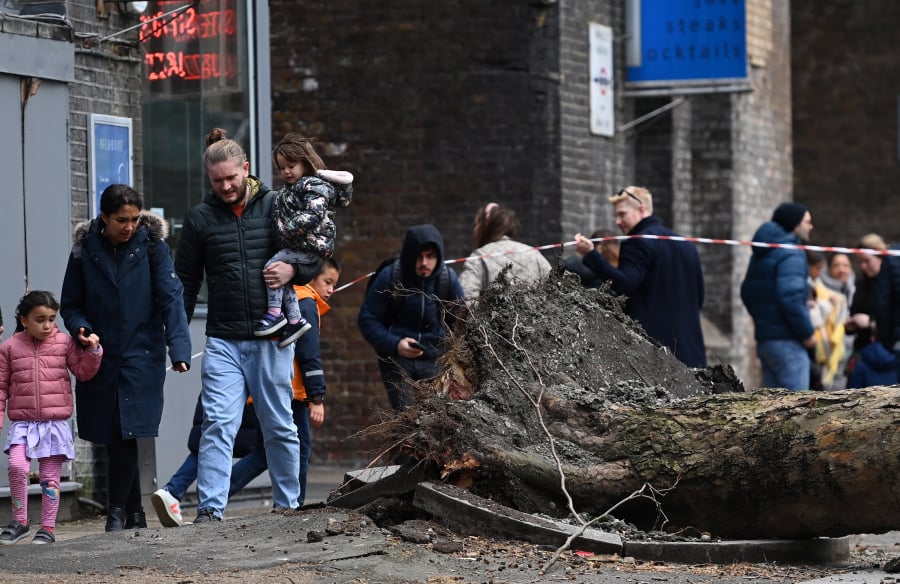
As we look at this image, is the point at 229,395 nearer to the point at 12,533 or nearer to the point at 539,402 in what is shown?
the point at 12,533

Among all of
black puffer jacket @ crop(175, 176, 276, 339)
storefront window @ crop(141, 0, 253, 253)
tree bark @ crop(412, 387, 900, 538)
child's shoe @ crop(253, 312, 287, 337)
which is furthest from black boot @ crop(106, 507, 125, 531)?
storefront window @ crop(141, 0, 253, 253)

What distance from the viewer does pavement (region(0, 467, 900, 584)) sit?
6637 millimetres

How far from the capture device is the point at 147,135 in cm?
1098

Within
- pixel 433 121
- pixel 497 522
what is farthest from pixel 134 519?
pixel 433 121

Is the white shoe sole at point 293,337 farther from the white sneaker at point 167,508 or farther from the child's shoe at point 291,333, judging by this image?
the white sneaker at point 167,508

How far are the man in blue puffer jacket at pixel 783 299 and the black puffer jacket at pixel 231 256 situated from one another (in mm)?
5084

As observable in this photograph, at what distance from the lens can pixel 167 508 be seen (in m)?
8.37

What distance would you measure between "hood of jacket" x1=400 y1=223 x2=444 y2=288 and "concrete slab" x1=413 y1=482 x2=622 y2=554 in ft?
8.46

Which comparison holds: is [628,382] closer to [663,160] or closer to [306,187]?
[306,187]

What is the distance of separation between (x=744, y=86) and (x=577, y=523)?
338 inches

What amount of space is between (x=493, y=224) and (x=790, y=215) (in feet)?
8.37

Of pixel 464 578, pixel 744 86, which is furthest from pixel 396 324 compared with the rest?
pixel 744 86

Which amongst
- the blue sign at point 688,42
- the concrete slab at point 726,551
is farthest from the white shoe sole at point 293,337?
the blue sign at point 688,42

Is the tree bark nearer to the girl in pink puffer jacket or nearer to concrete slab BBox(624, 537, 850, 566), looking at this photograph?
concrete slab BBox(624, 537, 850, 566)
